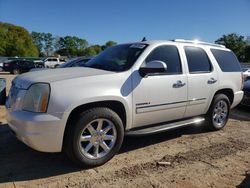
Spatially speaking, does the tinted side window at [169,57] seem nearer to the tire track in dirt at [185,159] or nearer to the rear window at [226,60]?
the rear window at [226,60]

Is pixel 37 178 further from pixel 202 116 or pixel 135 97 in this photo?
pixel 202 116

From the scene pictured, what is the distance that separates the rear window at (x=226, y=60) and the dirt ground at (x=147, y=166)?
1.57 meters

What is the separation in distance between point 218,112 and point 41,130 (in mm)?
3990

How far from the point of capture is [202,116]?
588 cm

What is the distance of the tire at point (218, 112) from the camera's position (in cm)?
597

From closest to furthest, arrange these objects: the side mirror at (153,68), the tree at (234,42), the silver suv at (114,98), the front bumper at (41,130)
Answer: the front bumper at (41,130)
the silver suv at (114,98)
the side mirror at (153,68)
the tree at (234,42)

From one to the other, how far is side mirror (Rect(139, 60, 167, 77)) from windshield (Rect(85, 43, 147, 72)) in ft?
0.76

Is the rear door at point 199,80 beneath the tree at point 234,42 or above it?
beneath

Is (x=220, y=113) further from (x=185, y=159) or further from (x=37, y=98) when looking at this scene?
(x=37, y=98)

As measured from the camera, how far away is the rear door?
5.30 m

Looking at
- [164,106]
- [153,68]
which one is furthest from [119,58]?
[164,106]

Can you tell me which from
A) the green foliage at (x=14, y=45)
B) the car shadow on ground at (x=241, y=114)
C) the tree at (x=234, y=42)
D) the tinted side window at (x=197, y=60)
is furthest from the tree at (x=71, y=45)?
the tinted side window at (x=197, y=60)

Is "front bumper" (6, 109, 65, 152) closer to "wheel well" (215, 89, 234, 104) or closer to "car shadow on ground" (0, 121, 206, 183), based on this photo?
"car shadow on ground" (0, 121, 206, 183)

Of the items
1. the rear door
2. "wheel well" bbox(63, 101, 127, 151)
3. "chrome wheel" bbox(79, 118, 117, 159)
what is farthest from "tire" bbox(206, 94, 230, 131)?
"chrome wheel" bbox(79, 118, 117, 159)
